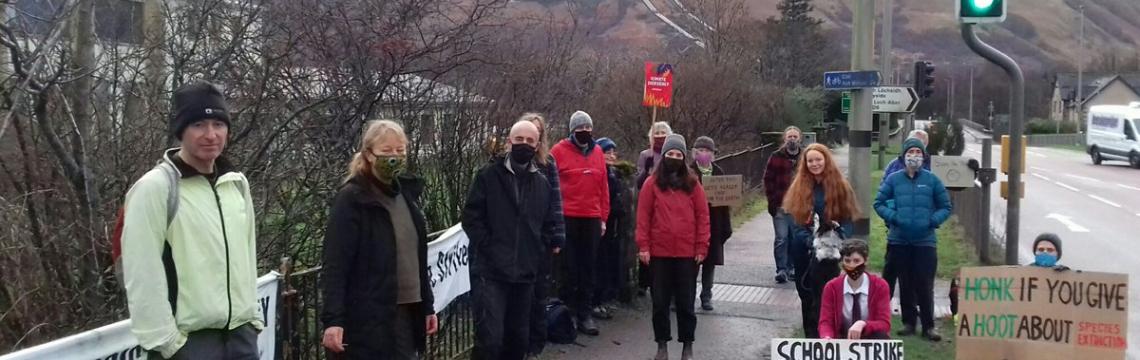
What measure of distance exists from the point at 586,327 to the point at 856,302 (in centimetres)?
275

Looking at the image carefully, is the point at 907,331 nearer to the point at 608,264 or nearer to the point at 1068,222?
the point at 608,264

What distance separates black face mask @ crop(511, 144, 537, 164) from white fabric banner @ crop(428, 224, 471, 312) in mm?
596

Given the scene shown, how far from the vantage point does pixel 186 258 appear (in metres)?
3.56

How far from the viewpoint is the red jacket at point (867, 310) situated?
6.12 metres

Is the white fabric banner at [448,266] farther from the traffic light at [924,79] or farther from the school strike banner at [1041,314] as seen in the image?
the traffic light at [924,79]

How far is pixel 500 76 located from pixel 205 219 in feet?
23.5

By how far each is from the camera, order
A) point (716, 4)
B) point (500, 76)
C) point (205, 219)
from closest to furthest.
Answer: point (205, 219) < point (500, 76) < point (716, 4)

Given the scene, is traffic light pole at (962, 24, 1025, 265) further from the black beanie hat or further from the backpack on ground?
the black beanie hat

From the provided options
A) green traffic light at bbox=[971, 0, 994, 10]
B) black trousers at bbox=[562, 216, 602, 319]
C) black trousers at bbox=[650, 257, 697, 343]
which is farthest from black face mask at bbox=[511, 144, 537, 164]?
green traffic light at bbox=[971, 0, 994, 10]

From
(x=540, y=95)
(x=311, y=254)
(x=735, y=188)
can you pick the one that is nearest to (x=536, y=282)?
(x=311, y=254)

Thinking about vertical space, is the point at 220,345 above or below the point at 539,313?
above

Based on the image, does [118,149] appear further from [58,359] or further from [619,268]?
[619,268]

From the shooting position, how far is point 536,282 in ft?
22.4

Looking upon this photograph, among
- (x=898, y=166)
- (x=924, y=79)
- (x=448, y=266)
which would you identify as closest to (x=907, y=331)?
(x=898, y=166)
